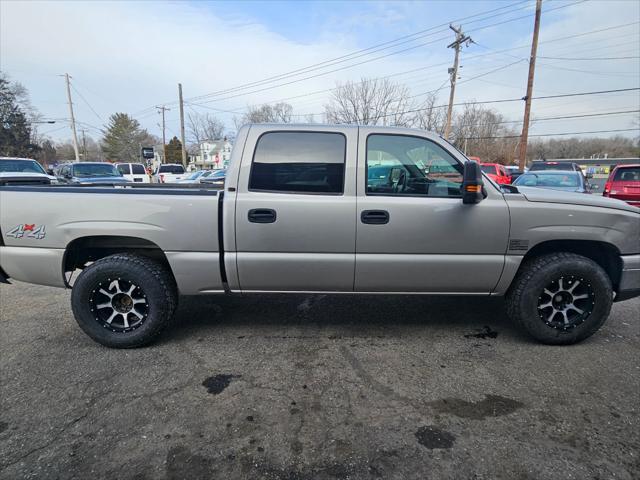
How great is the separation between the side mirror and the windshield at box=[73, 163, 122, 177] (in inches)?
568

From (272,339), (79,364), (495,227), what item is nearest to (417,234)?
(495,227)

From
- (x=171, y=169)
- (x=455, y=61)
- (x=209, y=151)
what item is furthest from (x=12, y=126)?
(x=455, y=61)

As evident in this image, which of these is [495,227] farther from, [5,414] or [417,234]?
[5,414]

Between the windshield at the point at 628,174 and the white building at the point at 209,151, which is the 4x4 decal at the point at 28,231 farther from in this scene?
the white building at the point at 209,151

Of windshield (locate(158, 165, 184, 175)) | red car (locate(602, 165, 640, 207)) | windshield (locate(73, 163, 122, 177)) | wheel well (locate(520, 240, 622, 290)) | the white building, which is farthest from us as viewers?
the white building

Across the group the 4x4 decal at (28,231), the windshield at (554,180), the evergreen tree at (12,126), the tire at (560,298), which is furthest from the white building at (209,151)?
the tire at (560,298)

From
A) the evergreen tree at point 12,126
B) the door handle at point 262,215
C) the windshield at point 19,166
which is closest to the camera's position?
the door handle at point 262,215

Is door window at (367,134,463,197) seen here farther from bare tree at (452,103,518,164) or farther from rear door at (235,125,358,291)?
bare tree at (452,103,518,164)

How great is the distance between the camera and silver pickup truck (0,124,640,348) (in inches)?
118

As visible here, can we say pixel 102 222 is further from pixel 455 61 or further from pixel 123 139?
pixel 123 139

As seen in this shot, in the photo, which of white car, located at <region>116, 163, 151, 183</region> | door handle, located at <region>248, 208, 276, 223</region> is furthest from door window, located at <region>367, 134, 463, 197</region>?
white car, located at <region>116, 163, 151, 183</region>

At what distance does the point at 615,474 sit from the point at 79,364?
3645 millimetres

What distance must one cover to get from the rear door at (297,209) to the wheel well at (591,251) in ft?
5.54

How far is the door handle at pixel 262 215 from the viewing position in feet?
9.78
